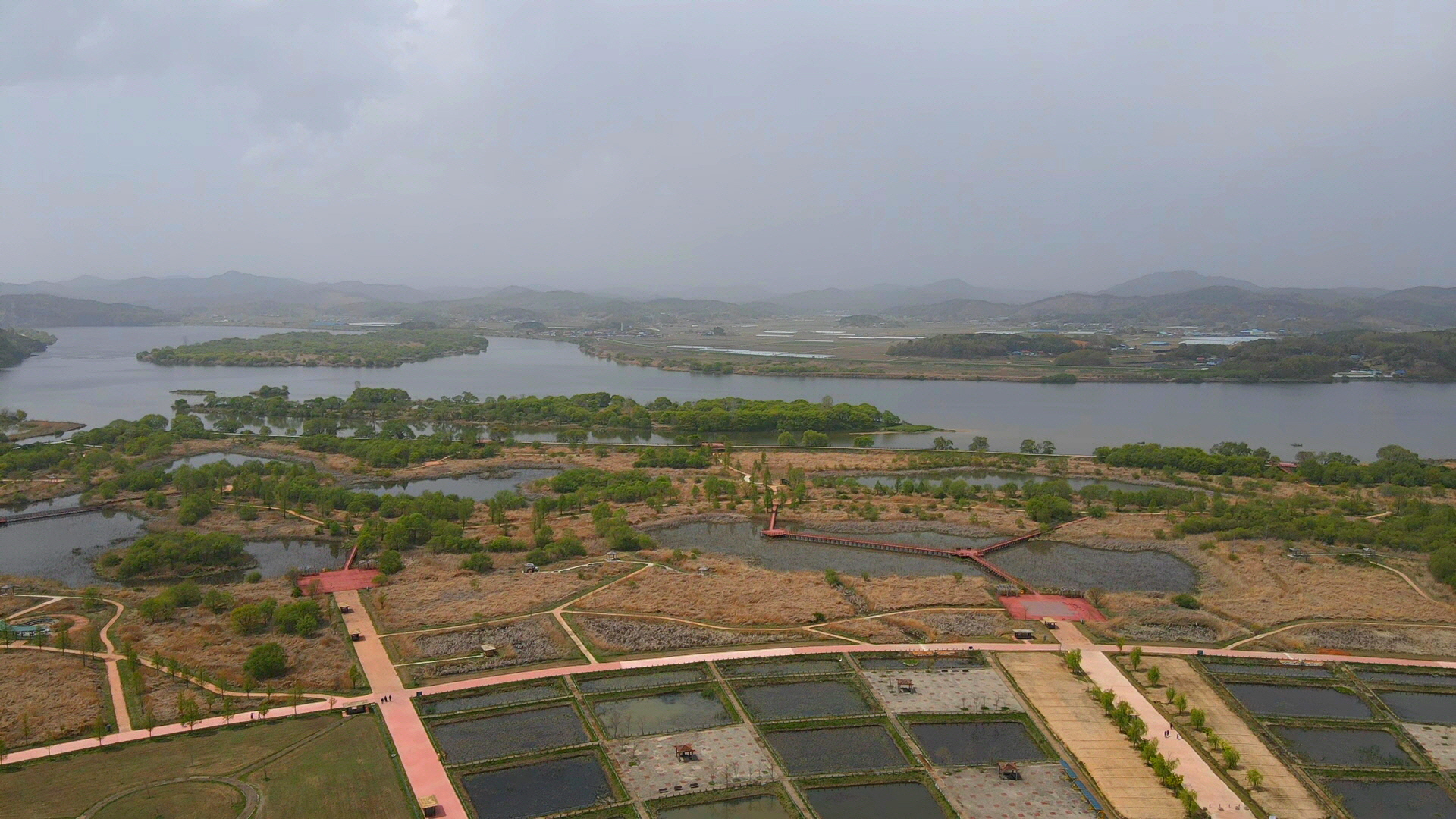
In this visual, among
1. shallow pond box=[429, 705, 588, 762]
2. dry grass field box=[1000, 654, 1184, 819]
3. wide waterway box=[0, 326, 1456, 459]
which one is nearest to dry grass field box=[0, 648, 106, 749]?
shallow pond box=[429, 705, 588, 762]

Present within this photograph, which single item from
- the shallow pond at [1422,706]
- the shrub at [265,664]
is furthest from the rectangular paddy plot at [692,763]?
the shallow pond at [1422,706]

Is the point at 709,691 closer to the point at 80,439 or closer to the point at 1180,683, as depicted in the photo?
the point at 1180,683

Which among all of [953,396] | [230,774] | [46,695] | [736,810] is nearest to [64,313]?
[953,396]

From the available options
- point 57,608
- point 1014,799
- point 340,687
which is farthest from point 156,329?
point 1014,799

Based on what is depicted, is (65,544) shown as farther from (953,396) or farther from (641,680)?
(953,396)

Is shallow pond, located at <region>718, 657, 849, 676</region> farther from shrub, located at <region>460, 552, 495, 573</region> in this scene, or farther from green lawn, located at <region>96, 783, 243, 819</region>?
shrub, located at <region>460, 552, 495, 573</region>
